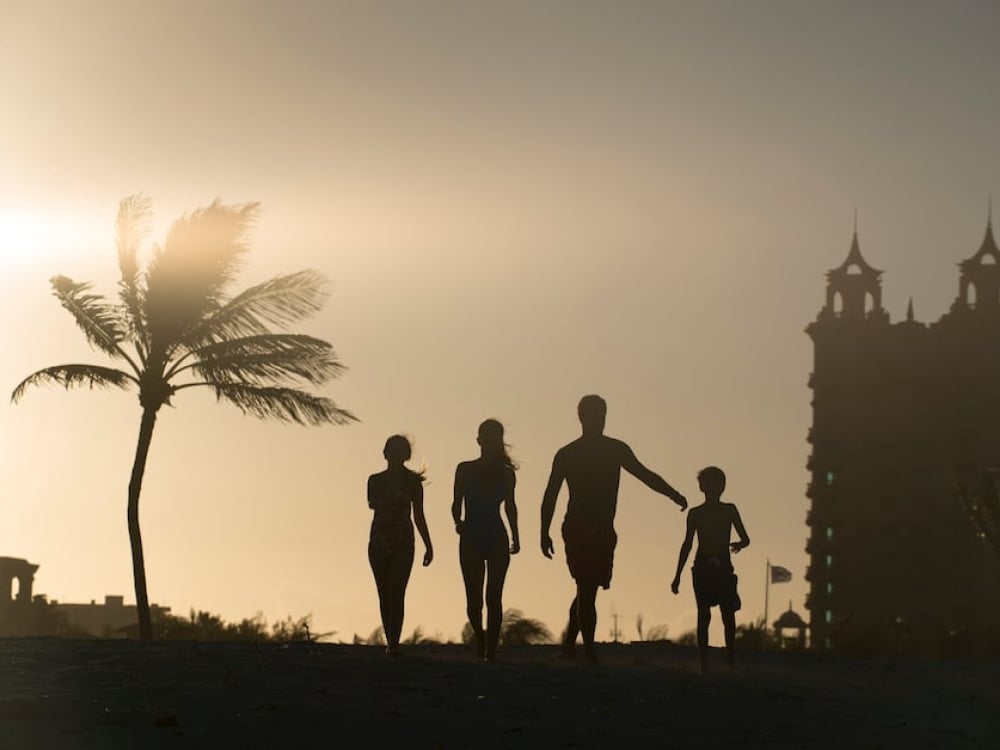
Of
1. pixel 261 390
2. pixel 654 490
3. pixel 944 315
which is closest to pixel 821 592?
pixel 944 315

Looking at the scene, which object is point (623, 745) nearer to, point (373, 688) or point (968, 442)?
point (373, 688)

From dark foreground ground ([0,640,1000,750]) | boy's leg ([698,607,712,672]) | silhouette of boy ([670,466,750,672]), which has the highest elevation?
silhouette of boy ([670,466,750,672])

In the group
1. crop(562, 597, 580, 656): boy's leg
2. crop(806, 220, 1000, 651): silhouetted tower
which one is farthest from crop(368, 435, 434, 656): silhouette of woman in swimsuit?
crop(806, 220, 1000, 651): silhouetted tower

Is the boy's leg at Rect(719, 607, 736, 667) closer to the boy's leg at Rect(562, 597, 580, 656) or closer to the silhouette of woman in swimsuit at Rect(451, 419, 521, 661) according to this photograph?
the boy's leg at Rect(562, 597, 580, 656)

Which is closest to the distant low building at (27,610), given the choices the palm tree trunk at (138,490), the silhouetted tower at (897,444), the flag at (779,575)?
the palm tree trunk at (138,490)

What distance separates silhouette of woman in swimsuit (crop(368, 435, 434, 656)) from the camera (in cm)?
1636

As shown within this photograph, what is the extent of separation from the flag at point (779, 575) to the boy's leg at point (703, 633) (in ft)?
174

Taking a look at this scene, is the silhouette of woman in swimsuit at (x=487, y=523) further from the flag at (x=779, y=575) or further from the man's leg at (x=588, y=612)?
the flag at (x=779, y=575)

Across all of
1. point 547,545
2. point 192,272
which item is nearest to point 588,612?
point 547,545

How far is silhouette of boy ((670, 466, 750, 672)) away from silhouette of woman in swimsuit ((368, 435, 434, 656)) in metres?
2.29

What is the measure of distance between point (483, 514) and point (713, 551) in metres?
2.04

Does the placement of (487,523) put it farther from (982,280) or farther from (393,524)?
(982,280)

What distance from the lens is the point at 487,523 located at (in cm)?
1595

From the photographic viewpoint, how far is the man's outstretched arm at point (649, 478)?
52.3 ft
